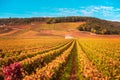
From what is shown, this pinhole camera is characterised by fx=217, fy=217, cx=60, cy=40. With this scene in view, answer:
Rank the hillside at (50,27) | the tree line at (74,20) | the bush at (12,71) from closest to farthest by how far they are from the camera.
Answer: the bush at (12,71), the hillside at (50,27), the tree line at (74,20)

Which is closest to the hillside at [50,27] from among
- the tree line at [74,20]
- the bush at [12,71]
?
the tree line at [74,20]

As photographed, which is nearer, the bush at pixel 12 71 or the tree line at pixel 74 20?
the bush at pixel 12 71

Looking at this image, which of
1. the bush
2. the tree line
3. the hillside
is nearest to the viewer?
the bush

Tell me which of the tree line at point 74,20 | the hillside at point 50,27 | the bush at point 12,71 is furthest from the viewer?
the tree line at point 74,20

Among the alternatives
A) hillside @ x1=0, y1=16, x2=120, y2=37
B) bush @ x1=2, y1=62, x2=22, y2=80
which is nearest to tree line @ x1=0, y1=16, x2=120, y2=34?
hillside @ x1=0, y1=16, x2=120, y2=37

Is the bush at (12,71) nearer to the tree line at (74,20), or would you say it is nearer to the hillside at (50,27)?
the hillside at (50,27)

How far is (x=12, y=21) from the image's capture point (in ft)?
591

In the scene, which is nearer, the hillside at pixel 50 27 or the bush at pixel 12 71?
the bush at pixel 12 71

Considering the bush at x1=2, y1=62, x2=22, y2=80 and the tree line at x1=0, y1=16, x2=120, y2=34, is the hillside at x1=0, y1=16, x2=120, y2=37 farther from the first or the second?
the bush at x1=2, y1=62, x2=22, y2=80

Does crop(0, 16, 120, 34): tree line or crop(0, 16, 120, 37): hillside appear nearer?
crop(0, 16, 120, 37): hillside

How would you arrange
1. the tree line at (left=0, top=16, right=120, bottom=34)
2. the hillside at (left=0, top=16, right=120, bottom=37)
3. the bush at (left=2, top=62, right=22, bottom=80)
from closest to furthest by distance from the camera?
the bush at (left=2, top=62, right=22, bottom=80) < the hillside at (left=0, top=16, right=120, bottom=37) < the tree line at (left=0, top=16, right=120, bottom=34)

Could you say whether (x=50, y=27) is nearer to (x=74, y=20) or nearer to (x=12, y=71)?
(x=74, y=20)

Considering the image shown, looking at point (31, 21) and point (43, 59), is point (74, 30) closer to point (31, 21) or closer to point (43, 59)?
point (31, 21)

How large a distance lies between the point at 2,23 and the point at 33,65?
529ft
